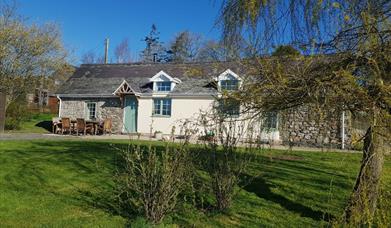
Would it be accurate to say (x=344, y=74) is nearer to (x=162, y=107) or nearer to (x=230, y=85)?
(x=230, y=85)

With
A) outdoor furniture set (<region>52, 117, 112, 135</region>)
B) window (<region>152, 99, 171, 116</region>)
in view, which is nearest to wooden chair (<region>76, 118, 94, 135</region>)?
outdoor furniture set (<region>52, 117, 112, 135</region>)

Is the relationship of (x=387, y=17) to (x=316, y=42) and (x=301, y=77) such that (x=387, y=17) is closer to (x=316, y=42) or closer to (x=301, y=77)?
(x=316, y=42)

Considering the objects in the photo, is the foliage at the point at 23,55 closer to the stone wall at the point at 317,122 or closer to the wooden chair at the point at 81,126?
the wooden chair at the point at 81,126

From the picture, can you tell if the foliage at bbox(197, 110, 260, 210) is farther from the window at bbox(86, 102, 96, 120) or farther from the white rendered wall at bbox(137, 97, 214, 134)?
the window at bbox(86, 102, 96, 120)

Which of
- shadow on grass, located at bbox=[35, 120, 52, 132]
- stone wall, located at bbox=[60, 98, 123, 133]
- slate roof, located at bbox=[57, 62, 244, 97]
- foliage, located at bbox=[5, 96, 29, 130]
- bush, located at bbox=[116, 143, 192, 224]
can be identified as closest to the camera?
bush, located at bbox=[116, 143, 192, 224]

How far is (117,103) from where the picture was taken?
25688 millimetres

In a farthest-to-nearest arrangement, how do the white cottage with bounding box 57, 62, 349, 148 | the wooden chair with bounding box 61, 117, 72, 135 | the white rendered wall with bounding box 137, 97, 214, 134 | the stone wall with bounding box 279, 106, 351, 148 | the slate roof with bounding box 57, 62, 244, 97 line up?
the slate roof with bounding box 57, 62, 244, 97, the white cottage with bounding box 57, 62, 349, 148, the white rendered wall with bounding box 137, 97, 214, 134, the wooden chair with bounding box 61, 117, 72, 135, the stone wall with bounding box 279, 106, 351, 148

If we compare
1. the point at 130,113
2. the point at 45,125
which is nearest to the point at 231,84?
the point at 130,113

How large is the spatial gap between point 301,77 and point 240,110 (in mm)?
923

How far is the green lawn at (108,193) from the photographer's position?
5.47 meters

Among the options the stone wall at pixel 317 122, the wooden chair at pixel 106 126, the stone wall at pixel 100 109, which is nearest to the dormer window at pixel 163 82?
the stone wall at pixel 100 109

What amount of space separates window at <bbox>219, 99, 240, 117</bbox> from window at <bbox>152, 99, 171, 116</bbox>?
65.2ft

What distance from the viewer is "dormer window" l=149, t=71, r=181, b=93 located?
24609mm

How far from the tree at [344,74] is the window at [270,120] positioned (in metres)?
0.36
